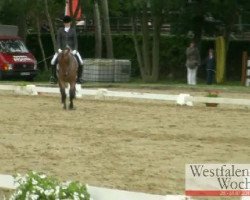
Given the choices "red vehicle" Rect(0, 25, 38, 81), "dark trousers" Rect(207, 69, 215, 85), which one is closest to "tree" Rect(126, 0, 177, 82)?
"dark trousers" Rect(207, 69, 215, 85)

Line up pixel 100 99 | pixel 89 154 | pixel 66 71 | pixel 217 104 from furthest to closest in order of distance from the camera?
1. pixel 100 99
2. pixel 217 104
3. pixel 66 71
4. pixel 89 154

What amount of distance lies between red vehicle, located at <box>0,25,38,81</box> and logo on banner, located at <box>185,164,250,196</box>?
31.1m

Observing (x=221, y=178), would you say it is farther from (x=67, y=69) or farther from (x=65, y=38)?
(x=65, y=38)

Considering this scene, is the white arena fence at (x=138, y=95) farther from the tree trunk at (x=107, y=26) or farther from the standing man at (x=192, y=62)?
the tree trunk at (x=107, y=26)

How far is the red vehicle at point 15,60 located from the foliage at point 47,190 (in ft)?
99.5

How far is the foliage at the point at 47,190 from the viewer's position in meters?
6.31

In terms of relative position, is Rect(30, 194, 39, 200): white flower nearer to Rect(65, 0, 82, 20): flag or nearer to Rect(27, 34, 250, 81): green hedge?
Rect(65, 0, 82, 20): flag

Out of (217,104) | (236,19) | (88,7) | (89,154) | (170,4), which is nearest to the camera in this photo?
(89,154)

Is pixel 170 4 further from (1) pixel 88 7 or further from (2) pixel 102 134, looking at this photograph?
(2) pixel 102 134

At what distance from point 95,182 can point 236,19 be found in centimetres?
2870

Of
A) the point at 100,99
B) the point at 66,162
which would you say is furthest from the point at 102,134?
the point at 100,99

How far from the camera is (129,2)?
1331 inches

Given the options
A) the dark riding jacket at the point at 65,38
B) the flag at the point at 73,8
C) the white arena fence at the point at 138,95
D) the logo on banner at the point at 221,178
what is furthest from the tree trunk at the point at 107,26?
the logo on banner at the point at 221,178

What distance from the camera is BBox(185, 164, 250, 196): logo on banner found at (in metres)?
5.82
